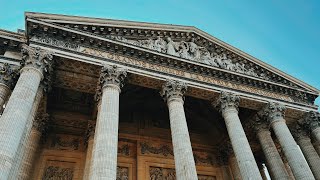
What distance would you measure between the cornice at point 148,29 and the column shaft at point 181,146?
162 inches

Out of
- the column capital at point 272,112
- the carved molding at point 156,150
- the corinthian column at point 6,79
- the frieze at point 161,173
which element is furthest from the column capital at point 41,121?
the column capital at point 272,112

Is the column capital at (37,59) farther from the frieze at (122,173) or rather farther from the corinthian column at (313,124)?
the corinthian column at (313,124)

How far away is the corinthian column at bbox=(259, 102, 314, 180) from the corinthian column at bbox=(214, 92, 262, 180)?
2084mm

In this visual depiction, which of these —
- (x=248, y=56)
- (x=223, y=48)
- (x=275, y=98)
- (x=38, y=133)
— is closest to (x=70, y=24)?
(x=38, y=133)

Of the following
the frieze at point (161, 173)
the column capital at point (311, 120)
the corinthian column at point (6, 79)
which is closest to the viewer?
the corinthian column at point (6, 79)

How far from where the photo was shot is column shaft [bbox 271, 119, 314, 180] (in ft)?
40.0

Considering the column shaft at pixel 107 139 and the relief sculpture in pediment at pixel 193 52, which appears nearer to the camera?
the column shaft at pixel 107 139

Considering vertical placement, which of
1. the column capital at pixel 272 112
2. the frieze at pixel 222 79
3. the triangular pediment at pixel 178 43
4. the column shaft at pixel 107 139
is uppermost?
the triangular pediment at pixel 178 43

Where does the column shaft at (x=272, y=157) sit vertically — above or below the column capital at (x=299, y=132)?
below

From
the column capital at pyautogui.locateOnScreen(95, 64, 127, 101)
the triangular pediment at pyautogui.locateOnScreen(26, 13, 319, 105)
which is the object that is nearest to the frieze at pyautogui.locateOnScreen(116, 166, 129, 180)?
the column capital at pyautogui.locateOnScreen(95, 64, 127, 101)

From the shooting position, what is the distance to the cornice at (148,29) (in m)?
11.9

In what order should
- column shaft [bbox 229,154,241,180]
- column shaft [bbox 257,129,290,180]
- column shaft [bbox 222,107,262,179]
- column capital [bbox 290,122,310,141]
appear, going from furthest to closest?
column capital [bbox 290,122,310,141]
column shaft [bbox 229,154,241,180]
column shaft [bbox 257,129,290,180]
column shaft [bbox 222,107,262,179]

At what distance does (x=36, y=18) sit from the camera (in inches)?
444

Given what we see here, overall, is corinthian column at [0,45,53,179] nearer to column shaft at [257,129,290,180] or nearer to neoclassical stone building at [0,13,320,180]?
neoclassical stone building at [0,13,320,180]
